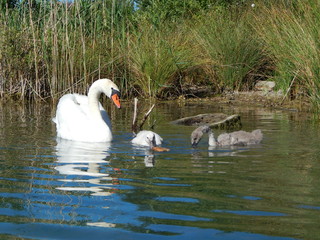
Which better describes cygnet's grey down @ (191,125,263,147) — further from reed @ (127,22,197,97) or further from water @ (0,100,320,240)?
reed @ (127,22,197,97)

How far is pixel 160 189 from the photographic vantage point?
6199 mm

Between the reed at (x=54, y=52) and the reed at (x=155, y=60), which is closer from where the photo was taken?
the reed at (x=54, y=52)

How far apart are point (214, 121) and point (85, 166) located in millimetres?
5028

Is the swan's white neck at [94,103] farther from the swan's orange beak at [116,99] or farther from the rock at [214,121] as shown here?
the rock at [214,121]

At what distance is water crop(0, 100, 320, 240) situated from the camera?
483cm

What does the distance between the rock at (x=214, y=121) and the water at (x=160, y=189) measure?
1.08 meters

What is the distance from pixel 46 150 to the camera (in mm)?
8945

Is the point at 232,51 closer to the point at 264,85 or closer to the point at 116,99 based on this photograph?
the point at 264,85

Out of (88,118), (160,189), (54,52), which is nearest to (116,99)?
(88,118)

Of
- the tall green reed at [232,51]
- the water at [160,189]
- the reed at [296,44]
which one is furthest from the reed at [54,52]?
the water at [160,189]

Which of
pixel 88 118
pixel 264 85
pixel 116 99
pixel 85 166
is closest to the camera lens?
pixel 85 166

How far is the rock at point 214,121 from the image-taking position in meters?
11.6

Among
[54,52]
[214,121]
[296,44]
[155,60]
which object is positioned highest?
[54,52]

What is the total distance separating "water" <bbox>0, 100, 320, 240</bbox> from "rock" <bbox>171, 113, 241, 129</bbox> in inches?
42.4
